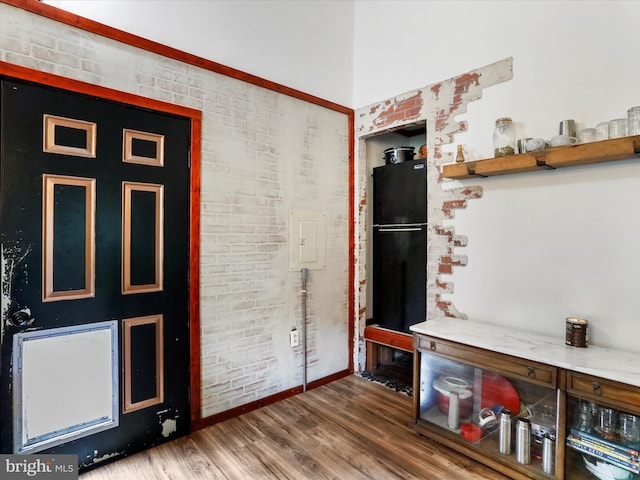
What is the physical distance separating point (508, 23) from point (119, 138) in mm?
2887

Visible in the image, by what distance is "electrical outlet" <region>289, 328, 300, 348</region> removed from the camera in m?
3.10

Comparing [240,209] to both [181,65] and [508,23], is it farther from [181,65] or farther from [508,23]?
[508,23]

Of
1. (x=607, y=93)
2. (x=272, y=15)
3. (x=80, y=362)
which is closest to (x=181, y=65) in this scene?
(x=272, y=15)

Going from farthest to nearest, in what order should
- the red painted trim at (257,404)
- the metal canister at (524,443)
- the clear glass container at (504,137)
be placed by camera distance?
the red painted trim at (257,404)
the clear glass container at (504,137)
the metal canister at (524,443)

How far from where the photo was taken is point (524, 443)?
2027 millimetres

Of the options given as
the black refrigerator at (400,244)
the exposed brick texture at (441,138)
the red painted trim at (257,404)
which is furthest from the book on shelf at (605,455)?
the red painted trim at (257,404)

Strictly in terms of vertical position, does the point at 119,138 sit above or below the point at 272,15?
below

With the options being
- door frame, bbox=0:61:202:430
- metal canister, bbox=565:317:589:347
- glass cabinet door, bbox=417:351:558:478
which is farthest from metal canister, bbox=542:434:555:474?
door frame, bbox=0:61:202:430

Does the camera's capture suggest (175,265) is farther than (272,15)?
No

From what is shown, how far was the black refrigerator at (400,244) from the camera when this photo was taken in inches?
126

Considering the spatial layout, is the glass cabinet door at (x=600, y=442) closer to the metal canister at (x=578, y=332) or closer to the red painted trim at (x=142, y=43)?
the metal canister at (x=578, y=332)

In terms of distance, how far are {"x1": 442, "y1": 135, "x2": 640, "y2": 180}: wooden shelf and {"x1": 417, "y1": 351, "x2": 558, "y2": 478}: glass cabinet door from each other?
1359 millimetres

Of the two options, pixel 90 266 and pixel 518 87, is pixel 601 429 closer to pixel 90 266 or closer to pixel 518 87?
pixel 518 87

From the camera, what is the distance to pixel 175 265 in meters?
2.43
